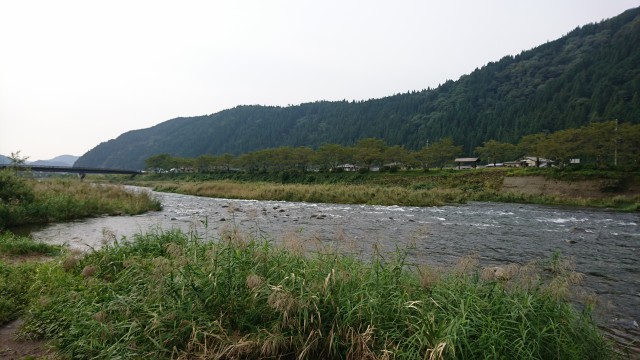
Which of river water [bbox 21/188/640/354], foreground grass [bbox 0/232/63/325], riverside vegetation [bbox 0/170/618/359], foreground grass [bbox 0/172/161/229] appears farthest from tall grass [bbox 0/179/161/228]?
riverside vegetation [bbox 0/170/618/359]

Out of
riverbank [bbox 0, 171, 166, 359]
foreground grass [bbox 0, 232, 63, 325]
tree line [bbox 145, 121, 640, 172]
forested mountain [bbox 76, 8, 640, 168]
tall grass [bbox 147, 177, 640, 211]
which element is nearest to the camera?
riverbank [bbox 0, 171, 166, 359]

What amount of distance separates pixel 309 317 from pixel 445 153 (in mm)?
81542

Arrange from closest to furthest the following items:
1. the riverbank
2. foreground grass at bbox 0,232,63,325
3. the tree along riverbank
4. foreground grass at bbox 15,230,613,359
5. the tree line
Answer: foreground grass at bbox 15,230,613,359
the riverbank
foreground grass at bbox 0,232,63,325
the tree along riverbank
the tree line

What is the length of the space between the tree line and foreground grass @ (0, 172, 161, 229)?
169ft

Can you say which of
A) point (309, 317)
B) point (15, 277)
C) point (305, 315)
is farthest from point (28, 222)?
point (305, 315)

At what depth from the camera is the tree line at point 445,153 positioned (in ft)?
173

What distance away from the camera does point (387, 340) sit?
397 cm

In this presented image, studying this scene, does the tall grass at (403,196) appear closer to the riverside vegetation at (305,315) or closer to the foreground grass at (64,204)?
the foreground grass at (64,204)

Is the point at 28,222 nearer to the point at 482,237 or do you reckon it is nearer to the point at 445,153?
the point at 482,237

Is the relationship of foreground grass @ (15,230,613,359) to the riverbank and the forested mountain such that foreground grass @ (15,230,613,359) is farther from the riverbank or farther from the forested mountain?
the forested mountain

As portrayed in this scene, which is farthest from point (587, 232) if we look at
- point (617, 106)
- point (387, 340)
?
point (617, 106)

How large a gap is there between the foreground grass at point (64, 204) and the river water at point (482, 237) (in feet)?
4.23

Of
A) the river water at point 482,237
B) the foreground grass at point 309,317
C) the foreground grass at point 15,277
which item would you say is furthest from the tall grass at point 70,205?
the foreground grass at point 309,317

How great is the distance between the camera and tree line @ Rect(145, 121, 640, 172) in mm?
52656
